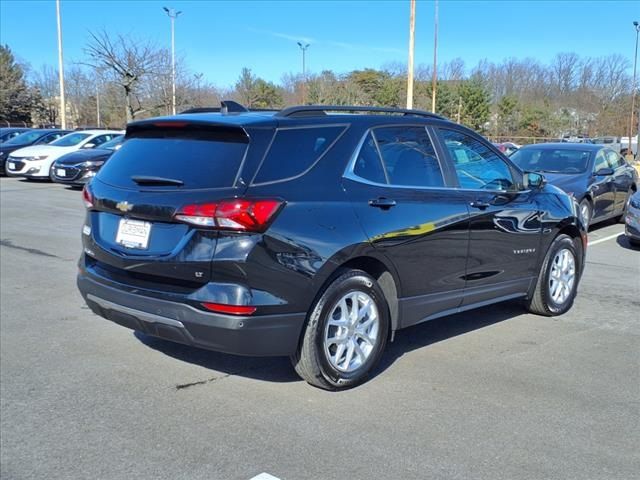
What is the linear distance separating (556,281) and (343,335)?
9.43 feet

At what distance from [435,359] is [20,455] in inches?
114

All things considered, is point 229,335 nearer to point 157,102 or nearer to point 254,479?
point 254,479

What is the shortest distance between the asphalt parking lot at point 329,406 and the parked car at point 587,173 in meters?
5.38

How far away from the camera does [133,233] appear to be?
3.94 meters

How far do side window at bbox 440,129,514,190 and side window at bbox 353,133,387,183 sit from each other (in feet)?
2.82

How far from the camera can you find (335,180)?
4043 mm

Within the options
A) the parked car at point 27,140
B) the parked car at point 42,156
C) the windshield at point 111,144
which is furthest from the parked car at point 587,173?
the parked car at point 27,140

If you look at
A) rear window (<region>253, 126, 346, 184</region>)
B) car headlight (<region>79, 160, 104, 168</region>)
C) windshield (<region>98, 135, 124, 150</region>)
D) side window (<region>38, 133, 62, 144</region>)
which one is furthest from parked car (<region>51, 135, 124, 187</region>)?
rear window (<region>253, 126, 346, 184</region>)

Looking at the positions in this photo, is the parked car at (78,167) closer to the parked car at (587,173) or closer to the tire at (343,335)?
the parked car at (587,173)

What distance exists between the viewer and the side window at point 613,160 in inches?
478

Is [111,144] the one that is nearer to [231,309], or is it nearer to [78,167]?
[78,167]

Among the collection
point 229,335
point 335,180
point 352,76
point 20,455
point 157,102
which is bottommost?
point 20,455

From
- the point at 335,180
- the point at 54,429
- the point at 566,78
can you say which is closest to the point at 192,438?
the point at 54,429

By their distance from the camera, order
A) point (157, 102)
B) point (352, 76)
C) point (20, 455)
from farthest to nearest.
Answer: point (352, 76), point (157, 102), point (20, 455)
